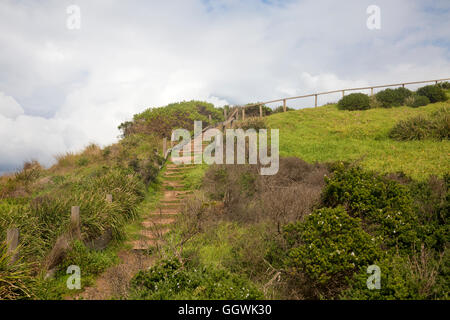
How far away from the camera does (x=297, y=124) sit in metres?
18.7

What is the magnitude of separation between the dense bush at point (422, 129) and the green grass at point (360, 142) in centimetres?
53

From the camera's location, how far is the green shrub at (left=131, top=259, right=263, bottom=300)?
4.18 metres

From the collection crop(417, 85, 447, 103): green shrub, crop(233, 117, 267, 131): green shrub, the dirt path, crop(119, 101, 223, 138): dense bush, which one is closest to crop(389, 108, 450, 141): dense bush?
crop(233, 117, 267, 131): green shrub

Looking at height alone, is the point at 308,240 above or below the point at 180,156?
→ below

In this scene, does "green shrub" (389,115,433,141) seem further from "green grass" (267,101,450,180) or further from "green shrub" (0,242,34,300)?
"green shrub" (0,242,34,300)

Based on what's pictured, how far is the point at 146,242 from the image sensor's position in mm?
6668

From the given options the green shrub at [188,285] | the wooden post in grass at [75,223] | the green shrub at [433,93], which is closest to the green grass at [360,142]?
the green shrub at [433,93]

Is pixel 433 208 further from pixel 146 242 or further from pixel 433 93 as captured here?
pixel 433 93

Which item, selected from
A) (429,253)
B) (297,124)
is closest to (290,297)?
(429,253)

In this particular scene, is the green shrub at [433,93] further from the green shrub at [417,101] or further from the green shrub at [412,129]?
the green shrub at [412,129]

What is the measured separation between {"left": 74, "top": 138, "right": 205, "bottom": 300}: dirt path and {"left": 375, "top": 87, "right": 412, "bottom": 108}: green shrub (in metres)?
15.3

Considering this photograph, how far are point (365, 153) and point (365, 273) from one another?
8.34 meters

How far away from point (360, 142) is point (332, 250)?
10.5 meters

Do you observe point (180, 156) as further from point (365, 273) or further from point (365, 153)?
point (365, 273)
